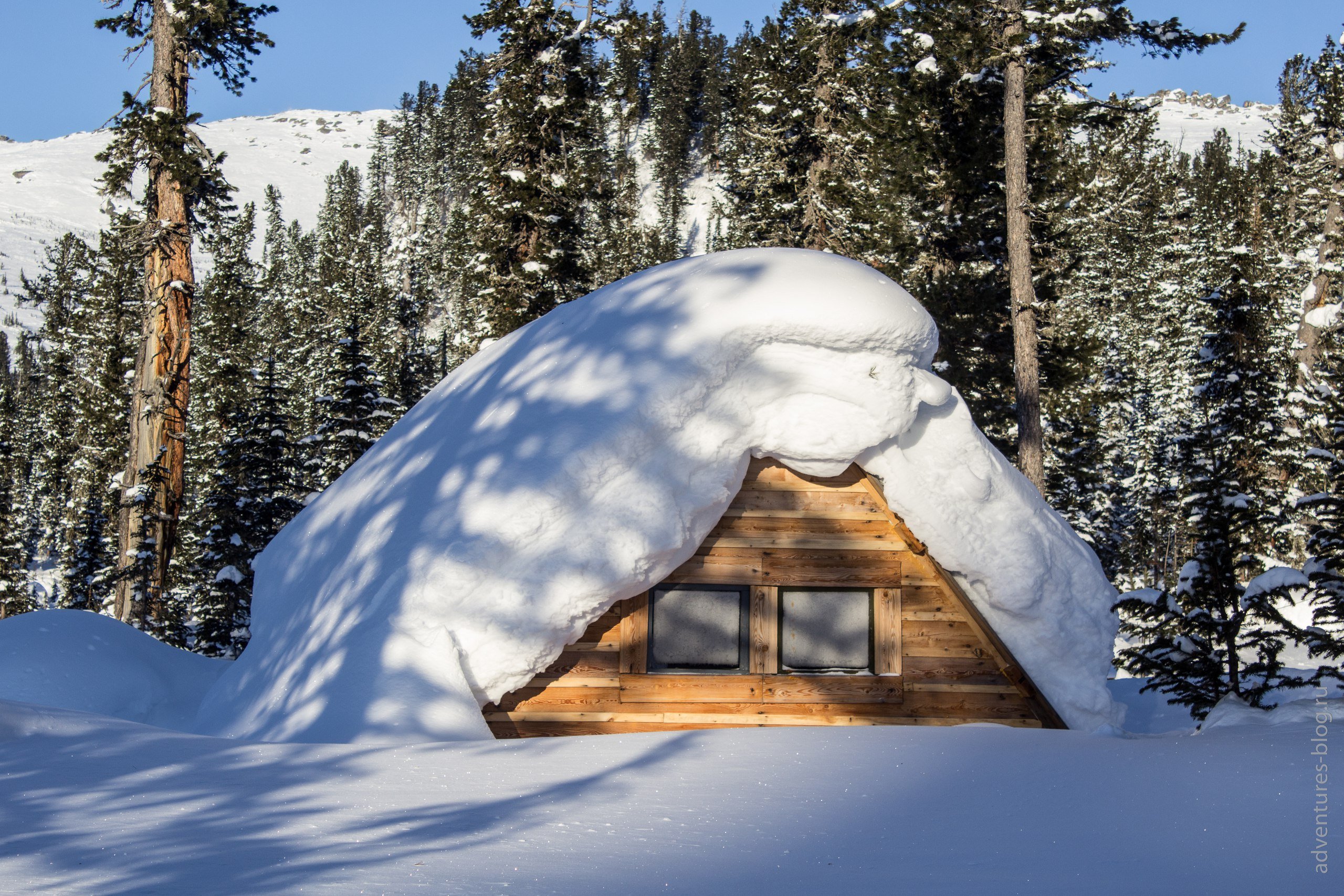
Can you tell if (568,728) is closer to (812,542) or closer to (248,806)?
(812,542)

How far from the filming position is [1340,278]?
89.5ft

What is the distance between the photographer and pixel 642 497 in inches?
293

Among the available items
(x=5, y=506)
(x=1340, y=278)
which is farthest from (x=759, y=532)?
(x=5, y=506)

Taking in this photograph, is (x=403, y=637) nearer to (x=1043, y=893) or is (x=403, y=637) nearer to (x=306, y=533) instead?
(x=306, y=533)

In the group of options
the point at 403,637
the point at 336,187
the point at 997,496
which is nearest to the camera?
the point at 403,637

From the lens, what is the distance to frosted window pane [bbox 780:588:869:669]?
27.4 ft

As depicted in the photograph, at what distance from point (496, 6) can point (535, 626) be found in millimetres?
18930

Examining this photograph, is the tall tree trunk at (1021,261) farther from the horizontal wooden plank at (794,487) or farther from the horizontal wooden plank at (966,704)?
the horizontal wooden plank at (794,487)

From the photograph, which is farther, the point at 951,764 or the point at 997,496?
the point at 997,496

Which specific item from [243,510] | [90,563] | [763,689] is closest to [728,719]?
[763,689]

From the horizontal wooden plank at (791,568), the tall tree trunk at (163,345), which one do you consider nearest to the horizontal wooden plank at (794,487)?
the horizontal wooden plank at (791,568)

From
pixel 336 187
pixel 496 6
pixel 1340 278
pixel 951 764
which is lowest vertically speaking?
pixel 951 764

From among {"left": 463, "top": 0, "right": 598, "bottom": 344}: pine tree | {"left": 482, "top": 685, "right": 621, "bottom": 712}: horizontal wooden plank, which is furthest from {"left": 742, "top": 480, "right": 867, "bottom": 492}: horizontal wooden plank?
{"left": 463, "top": 0, "right": 598, "bottom": 344}: pine tree

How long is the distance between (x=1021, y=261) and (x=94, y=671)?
1302 cm
